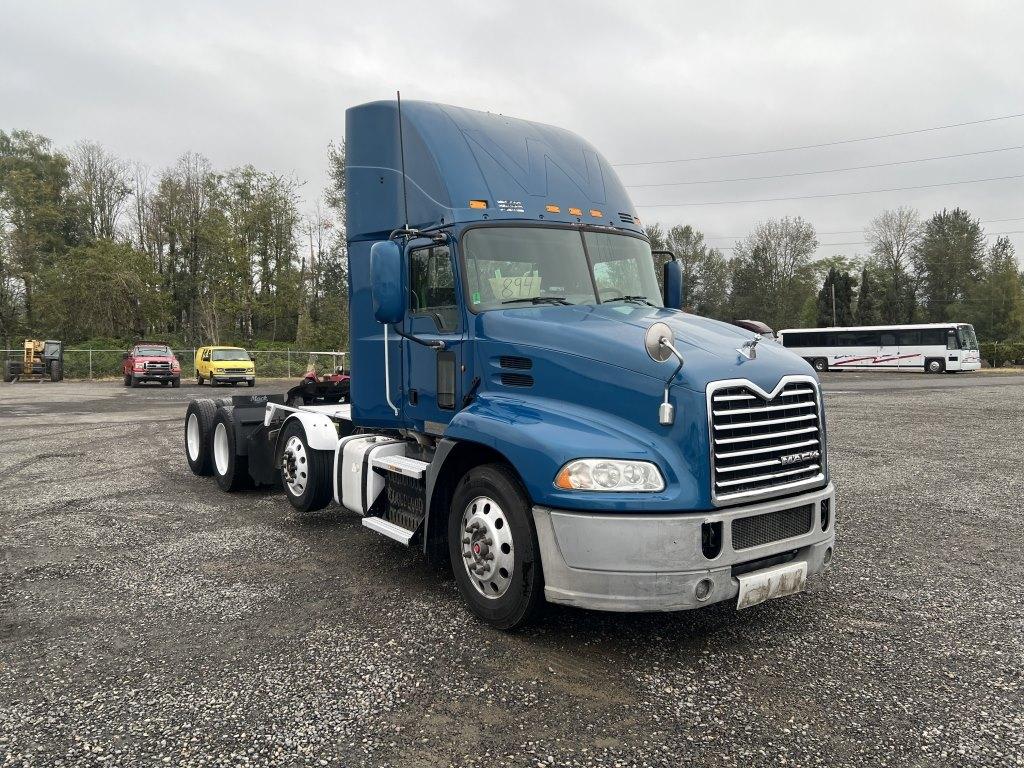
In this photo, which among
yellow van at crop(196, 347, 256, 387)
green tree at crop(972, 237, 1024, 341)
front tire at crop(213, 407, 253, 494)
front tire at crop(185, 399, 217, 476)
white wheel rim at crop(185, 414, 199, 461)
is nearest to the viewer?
front tire at crop(213, 407, 253, 494)

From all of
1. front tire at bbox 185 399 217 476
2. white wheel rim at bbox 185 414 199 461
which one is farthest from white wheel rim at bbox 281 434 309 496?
white wheel rim at bbox 185 414 199 461

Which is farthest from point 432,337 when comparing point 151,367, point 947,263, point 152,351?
point 947,263

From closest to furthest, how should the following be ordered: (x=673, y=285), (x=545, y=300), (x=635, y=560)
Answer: (x=635, y=560)
(x=545, y=300)
(x=673, y=285)

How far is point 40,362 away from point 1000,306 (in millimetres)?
78541

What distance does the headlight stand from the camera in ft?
12.7

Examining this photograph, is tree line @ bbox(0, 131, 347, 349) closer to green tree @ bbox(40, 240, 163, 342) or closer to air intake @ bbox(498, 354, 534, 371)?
green tree @ bbox(40, 240, 163, 342)

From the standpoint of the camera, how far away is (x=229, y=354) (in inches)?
1266

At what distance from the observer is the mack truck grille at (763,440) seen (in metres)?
3.95

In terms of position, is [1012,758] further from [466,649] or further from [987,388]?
[987,388]

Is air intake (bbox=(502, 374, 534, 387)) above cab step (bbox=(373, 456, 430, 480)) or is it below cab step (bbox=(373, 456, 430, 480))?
above

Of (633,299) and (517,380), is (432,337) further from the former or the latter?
(633,299)

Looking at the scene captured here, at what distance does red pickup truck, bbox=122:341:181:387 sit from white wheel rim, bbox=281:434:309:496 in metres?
26.8

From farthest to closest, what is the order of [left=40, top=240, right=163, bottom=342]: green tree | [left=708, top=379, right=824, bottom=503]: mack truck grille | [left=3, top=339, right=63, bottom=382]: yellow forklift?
1. [left=40, top=240, right=163, bottom=342]: green tree
2. [left=3, top=339, right=63, bottom=382]: yellow forklift
3. [left=708, top=379, right=824, bottom=503]: mack truck grille

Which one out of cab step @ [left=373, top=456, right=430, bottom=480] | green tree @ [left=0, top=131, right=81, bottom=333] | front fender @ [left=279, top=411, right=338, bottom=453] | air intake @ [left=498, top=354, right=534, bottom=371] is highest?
green tree @ [left=0, top=131, right=81, bottom=333]
